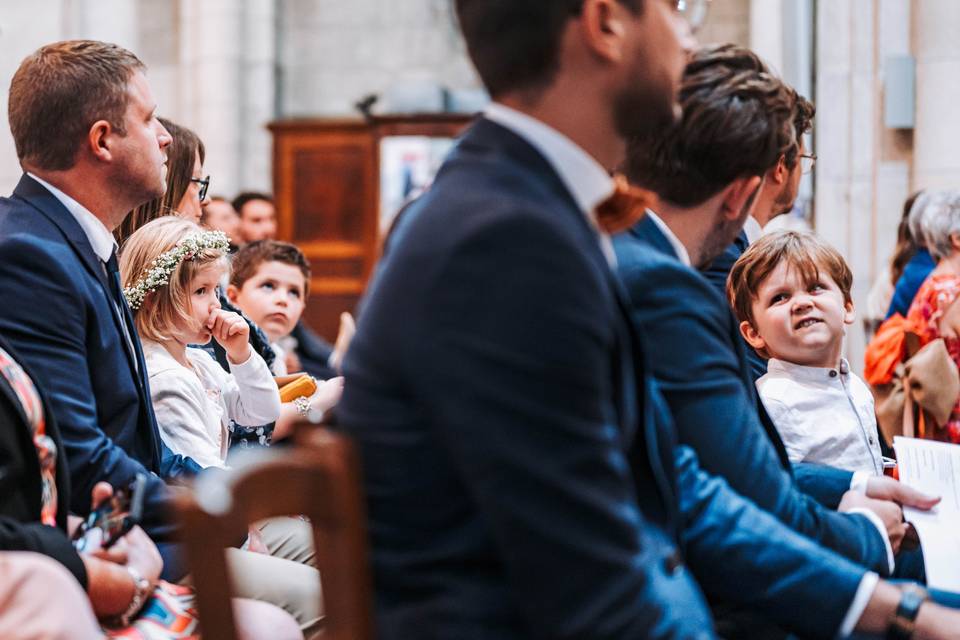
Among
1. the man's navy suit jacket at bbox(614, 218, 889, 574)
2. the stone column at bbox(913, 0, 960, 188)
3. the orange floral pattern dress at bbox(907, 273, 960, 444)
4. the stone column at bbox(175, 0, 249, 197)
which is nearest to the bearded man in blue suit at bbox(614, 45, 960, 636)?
the man's navy suit jacket at bbox(614, 218, 889, 574)

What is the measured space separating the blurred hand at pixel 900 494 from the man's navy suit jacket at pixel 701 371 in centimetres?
31

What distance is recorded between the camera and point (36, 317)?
93.8 inches

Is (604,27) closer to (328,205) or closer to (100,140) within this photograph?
(100,140)

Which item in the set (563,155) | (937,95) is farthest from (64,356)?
(937,95)

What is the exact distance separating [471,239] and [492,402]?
0.57ft

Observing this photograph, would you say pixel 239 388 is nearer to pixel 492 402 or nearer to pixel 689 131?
pixel 689 131

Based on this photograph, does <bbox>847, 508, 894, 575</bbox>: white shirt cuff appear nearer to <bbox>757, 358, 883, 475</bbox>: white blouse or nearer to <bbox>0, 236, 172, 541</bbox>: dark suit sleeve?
<bbox>757, 358, 883, 475</bbox>: white blouse

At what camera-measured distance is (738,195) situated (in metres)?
2.23

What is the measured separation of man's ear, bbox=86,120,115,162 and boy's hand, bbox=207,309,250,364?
2.40 feet

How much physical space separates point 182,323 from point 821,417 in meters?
1.64

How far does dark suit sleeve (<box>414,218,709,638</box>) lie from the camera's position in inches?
50.0

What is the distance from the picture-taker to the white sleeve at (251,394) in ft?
11.5

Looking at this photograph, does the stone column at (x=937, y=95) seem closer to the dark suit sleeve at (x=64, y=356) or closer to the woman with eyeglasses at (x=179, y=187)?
the woman with eyeglasses at (x=179, y=187)

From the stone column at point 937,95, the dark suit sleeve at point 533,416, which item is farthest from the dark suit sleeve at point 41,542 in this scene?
the stone column at point 937,95
